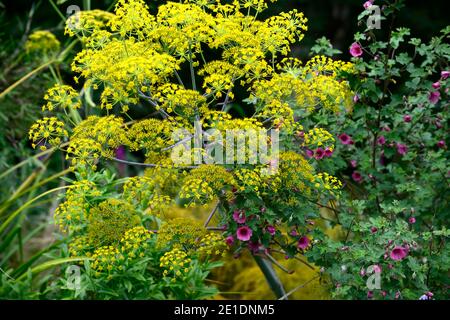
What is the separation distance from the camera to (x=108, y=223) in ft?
10.0

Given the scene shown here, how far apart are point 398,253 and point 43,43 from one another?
120 inches

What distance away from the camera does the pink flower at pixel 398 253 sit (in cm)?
303

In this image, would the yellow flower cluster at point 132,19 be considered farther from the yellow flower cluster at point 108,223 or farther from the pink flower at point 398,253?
the pink flower at point 398,253

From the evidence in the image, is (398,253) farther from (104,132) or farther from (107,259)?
(104,132)

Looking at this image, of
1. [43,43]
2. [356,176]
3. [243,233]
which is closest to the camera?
[243,233]

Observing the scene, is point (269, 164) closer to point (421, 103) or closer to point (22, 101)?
point (421, 103)

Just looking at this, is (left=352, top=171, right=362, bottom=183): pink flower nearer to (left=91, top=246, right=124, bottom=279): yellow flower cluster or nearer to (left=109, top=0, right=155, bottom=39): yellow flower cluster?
(left=91, top=246, right=124, bottom=279): yellow flower cluster

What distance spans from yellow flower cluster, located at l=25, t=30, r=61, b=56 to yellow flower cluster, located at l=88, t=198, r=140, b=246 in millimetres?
2141

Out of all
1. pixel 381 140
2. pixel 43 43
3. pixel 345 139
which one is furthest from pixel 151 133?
pixel 43 43

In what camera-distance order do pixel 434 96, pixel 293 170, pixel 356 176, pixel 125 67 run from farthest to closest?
pixel 356 176 → pixel 434 96 → pixel 293 170 → pixel 125 67

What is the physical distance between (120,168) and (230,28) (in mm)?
4148

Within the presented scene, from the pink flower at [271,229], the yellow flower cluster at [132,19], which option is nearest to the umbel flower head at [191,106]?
the yellow flower cluster at [132,19]

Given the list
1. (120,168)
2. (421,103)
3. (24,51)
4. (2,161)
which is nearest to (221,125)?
(421,103)

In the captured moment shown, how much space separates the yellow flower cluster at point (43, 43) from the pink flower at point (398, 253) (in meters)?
2.92
